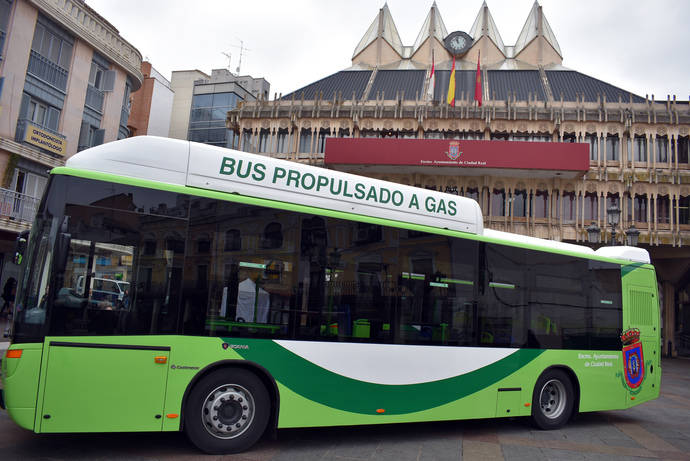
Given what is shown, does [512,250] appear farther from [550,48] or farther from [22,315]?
[550,48]

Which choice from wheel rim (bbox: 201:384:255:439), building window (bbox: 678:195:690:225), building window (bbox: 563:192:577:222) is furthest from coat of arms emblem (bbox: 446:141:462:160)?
wheel rim (bbox: 201:384:255:439)

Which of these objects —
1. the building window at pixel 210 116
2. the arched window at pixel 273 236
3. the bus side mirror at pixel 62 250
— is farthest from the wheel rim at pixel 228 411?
the building window at pixel 210 116

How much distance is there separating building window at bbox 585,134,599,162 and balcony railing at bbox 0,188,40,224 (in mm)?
30175

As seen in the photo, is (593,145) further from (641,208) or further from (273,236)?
(273,236)

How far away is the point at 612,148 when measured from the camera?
32344mm

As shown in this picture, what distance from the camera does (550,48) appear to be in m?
48.5

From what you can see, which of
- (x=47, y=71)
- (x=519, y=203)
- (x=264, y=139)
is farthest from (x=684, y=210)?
(x=47, y=71)

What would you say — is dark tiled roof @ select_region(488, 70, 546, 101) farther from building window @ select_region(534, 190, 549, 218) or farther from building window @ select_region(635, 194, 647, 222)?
building window @ select_region(635, 194, 647, 222)

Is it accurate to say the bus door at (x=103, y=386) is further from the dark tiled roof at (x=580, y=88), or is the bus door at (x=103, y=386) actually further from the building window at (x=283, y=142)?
the dark tiled roof at (x=580, y=88)

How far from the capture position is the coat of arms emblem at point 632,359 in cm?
940

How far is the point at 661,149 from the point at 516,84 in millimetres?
12744

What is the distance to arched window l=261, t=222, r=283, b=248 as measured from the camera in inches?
245

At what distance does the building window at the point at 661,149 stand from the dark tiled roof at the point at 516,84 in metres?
8.29

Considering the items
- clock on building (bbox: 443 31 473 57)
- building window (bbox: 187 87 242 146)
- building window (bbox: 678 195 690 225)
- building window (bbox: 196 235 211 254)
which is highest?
clock on building (bbox: 443 31 473 57)
